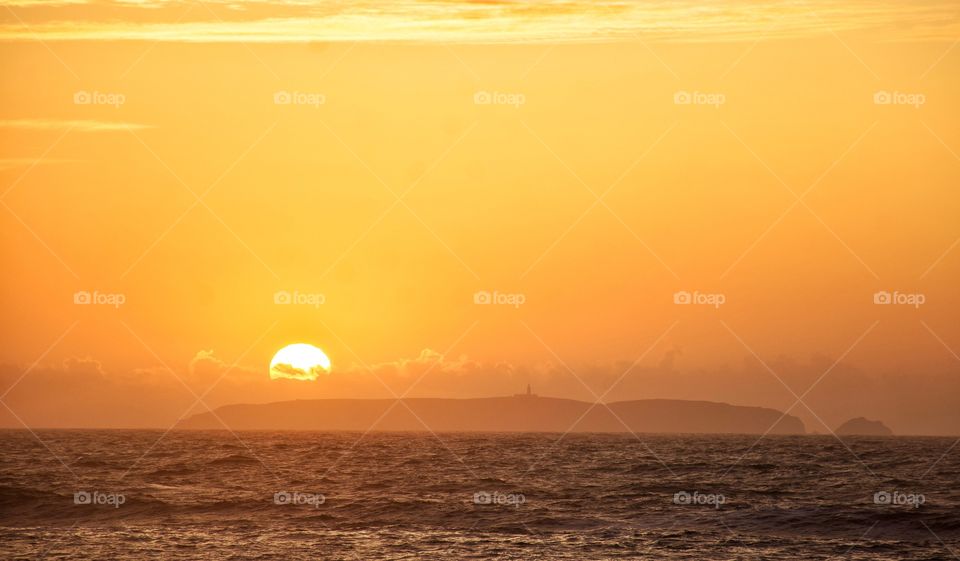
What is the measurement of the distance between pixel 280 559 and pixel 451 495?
17324 millimetres

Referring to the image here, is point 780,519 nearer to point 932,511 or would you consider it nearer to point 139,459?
point 932,511

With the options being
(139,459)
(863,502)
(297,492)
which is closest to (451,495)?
(297,492)
